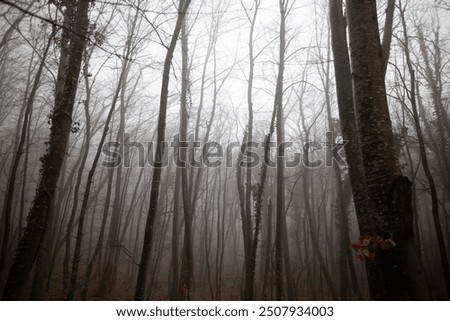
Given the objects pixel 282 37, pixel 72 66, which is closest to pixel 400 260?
pixel 72 66

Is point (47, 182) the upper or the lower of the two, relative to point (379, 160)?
upper

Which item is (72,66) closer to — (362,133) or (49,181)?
(49,181)

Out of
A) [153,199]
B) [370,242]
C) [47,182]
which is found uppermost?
[47,182]

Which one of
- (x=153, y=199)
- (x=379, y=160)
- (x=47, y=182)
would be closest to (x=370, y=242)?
(x=379, y=160)

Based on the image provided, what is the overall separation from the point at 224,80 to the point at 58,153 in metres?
9.04

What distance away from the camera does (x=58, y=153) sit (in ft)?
14.6

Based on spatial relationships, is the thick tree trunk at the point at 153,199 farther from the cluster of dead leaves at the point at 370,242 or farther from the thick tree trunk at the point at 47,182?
the cluster of dead leaves at the point at 370,242

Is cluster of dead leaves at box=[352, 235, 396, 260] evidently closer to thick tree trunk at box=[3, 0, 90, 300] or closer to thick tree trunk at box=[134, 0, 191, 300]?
thick tree trunk at box=[134, 0, 191, 300]

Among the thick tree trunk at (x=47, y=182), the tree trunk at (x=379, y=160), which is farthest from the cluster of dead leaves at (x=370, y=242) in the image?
the thick tree trunk at (x=47, y=182)

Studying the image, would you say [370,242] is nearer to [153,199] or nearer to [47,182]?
[153,199]

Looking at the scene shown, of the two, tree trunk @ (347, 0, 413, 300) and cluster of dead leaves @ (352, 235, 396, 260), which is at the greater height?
tree trunk @ (347, 0, 413, 300)

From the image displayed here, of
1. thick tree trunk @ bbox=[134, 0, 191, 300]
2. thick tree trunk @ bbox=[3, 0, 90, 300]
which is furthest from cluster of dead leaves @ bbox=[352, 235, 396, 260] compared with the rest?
thick tree trunk @ bbox=[3, 0, 90, 300]

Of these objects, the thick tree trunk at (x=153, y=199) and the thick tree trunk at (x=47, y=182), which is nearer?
the thick tree trunk at (x=47, y=182)

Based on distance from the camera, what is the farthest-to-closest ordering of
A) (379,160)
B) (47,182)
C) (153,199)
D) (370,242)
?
(153,199) < (47,182) < (379,160) < (370,242)
